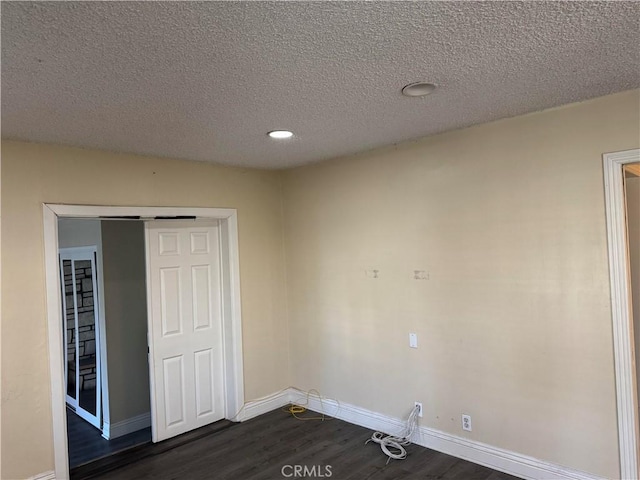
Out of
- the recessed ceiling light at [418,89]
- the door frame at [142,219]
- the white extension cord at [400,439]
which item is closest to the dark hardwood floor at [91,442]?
the door frame at [142,219]

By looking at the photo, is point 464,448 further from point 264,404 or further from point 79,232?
point 79,232

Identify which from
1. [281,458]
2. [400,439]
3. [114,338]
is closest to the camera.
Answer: [281,458]

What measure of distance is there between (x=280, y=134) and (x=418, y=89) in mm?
1107

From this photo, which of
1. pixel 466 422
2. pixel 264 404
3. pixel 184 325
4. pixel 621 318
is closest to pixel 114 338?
pixel 184 325

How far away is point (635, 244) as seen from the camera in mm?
2959

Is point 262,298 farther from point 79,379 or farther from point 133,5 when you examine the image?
point 133,5

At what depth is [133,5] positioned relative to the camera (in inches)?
52.0

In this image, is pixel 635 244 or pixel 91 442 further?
pixel 91 442

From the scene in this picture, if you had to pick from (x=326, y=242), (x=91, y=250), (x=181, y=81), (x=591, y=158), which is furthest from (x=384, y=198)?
(x=91, y=250)

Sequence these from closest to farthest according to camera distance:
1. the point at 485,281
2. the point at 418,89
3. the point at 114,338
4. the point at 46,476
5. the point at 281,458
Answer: the point at 418,89, the point at 46,476, the point at 485,281, the point at 281,458, the point at 114,338

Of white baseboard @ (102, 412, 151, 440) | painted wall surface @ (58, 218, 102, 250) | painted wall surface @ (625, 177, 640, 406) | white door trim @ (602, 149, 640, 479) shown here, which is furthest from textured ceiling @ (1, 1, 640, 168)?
white baseboard @ (102, 412, 151, 440)

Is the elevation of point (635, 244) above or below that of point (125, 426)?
above

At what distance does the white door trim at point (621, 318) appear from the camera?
7.92ft

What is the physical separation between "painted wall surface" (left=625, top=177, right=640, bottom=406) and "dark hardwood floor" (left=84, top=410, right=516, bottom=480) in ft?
4.58
